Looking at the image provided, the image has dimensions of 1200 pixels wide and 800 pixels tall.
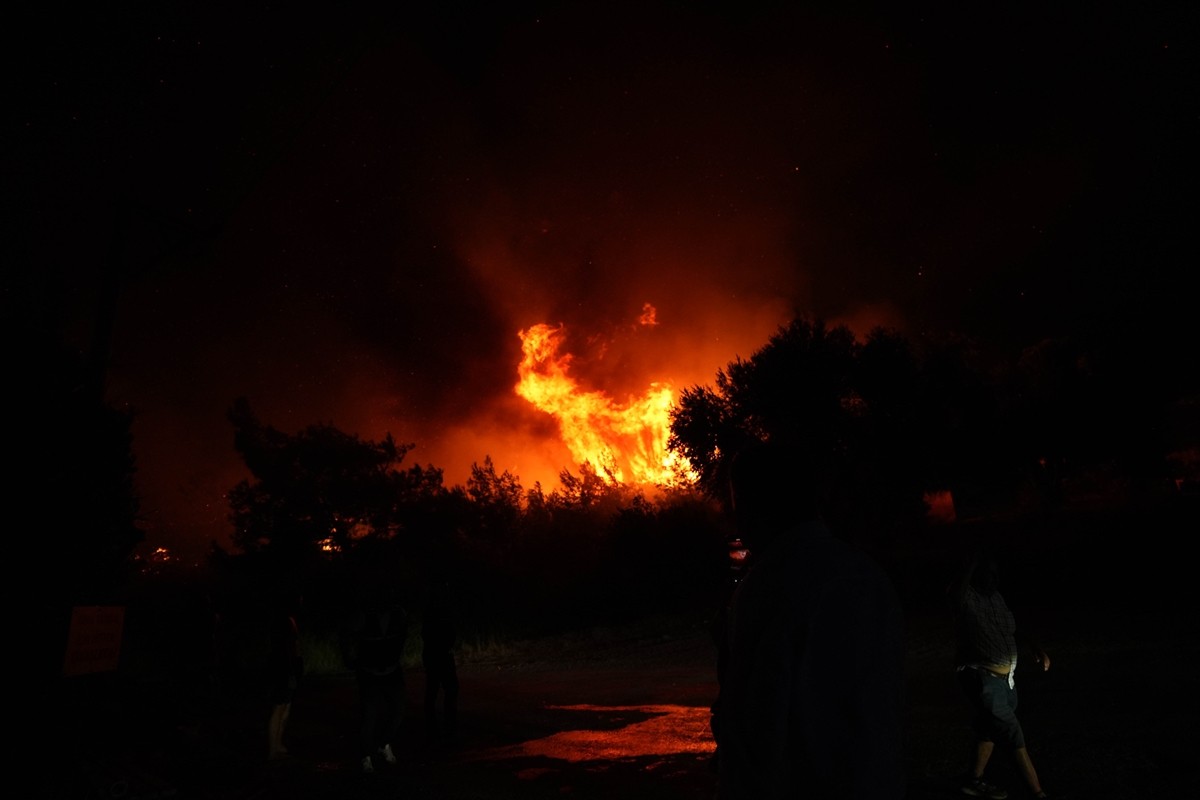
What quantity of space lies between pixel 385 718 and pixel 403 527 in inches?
1235

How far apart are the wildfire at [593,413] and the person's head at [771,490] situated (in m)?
55.6

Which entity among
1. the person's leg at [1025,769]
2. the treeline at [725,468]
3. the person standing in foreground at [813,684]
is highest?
the treeline at [725,468]

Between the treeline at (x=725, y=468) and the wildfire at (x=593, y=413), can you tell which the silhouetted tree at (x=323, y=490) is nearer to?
the treeline at (x=725, y=468)

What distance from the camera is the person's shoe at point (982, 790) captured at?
5.76 meters

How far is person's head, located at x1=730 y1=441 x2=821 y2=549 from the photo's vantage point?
218cm

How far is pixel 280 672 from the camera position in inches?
325

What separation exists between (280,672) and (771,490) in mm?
7596

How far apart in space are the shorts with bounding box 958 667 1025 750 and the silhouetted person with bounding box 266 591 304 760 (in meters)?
6.29

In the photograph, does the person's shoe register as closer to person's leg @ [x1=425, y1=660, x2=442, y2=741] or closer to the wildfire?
person's leg @ [x1=425, y1=660, x2=442, y2=741]

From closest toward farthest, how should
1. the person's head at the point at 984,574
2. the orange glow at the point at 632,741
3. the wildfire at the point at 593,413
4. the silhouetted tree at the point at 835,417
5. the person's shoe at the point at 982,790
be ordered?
the person's shoe at the point at 982,790
the person's head at the point at 984,574
the orange glow at the point at 632,741
the silhouetted tree at the point at 835,417
the wildfire at the point at 593,413

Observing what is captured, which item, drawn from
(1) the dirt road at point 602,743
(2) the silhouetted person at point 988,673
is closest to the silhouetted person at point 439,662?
(1) the dirt road at point 602,743

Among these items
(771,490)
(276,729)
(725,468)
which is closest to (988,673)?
(771,490)

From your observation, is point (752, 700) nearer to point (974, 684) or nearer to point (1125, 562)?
point (974, 684)

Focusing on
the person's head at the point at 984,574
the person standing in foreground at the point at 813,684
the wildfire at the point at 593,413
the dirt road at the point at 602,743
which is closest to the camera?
the person standing in foreground at the point at 813,684
